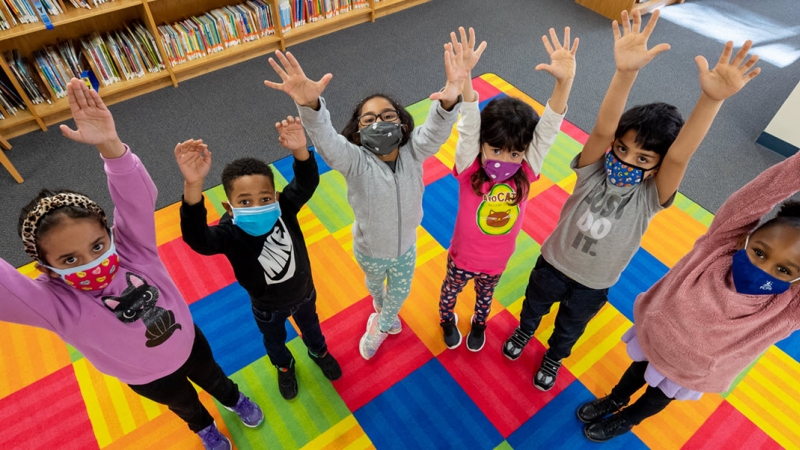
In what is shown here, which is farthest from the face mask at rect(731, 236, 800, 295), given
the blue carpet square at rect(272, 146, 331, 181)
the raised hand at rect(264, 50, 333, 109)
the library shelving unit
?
the library shelving unit

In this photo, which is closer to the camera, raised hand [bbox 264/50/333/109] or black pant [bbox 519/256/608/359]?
raised hand [bbox 264/50/333/109]

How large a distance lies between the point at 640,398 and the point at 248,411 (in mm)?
1559

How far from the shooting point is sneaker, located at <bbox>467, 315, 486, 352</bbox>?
6.92 ft

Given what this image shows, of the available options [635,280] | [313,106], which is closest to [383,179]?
[313,106]

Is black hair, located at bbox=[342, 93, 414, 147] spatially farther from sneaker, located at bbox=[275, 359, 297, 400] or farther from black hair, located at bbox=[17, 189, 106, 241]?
sneaker, located at bbox=[275, 359, 297, 400]

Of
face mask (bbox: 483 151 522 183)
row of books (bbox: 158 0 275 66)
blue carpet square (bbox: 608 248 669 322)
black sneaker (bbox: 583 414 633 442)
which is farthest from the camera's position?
row of books (bbox: 158 0 275 66)

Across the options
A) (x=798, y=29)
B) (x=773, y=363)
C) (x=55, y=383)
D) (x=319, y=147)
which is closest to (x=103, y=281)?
(x=319, y=147)

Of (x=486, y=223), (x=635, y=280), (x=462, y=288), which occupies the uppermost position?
(x=486, y=223)

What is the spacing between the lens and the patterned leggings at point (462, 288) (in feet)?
6.00

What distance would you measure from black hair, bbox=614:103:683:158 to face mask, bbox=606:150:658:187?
0.24ft

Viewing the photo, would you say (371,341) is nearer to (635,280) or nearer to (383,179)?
(383,179)

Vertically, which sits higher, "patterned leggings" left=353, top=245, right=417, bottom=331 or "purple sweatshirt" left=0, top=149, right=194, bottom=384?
"purple sweatshirt" left=0, top=149, right=194, bottom=384

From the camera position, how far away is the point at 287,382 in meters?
1.95

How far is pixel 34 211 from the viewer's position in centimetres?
108
